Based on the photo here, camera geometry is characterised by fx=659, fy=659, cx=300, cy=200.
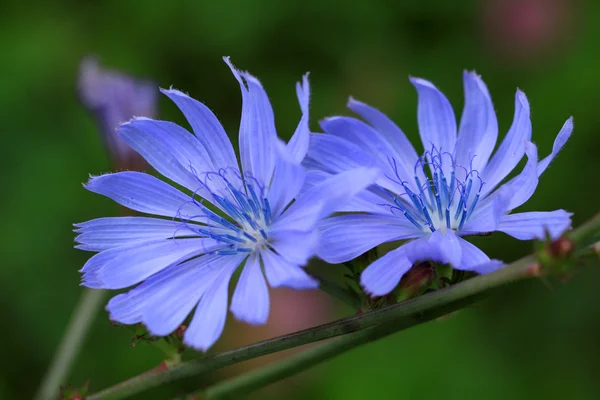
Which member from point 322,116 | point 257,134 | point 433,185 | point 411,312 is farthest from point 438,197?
point 322,116

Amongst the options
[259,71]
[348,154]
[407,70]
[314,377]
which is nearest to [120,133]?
[348,154]

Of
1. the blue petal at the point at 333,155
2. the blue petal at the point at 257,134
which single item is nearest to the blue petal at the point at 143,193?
the blue petal at the point at 257,134

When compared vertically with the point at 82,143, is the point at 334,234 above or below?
below

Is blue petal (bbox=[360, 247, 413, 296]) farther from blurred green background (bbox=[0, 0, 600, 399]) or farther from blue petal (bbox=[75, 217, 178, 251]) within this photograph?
blurred green background (bbox=[0, 0, 600, 399])

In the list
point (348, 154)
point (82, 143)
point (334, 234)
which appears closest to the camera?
point (334, 234)

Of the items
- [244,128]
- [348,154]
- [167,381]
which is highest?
[244,128]

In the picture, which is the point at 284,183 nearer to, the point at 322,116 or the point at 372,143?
the point at 372,143

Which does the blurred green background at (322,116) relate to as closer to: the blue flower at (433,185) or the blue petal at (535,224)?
the blue flower at (433,185)

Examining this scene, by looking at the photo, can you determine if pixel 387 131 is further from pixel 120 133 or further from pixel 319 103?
pixel 319 103
